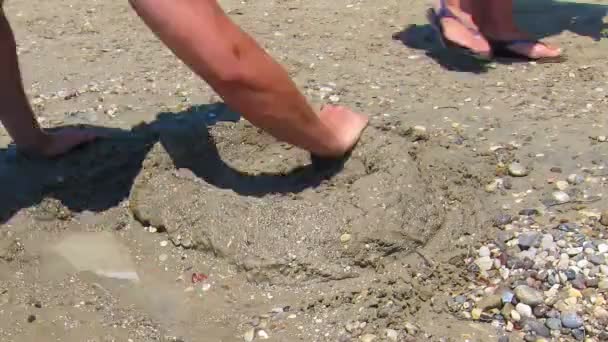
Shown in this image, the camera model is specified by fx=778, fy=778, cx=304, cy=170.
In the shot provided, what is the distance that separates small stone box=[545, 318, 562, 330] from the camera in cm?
195

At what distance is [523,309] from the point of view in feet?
6.60

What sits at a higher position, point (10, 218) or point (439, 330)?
point (439, 330)

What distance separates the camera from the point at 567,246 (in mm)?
2178

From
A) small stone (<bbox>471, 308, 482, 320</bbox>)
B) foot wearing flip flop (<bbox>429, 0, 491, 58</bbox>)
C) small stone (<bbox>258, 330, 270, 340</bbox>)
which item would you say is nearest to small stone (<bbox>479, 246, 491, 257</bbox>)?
small stone (<bbox>471, 308, 482, 320</bbox>)

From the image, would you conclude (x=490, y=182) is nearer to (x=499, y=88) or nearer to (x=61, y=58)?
(x=499, y=88)

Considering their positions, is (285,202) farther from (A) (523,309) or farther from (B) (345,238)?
(A) (523,309)

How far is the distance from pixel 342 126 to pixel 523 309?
889mm

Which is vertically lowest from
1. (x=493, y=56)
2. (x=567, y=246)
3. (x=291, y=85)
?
(x=493, y=56)

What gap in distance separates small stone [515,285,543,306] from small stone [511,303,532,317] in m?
0.01

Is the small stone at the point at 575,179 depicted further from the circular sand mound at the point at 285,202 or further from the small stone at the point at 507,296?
→ the small stone at the point at 507,296

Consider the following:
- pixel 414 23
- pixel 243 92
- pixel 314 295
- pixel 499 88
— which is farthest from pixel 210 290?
pixel 414 23

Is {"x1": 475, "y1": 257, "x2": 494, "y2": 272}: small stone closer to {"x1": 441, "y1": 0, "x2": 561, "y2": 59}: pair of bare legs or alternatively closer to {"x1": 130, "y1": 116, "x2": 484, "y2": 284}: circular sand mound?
{"x1": 130, "y1": 116, "x2": 484, "y2": 284}: circular sand mound

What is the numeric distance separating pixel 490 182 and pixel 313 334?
0.88 m

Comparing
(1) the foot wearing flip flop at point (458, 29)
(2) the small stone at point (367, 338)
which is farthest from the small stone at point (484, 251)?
(1) the foot wearing flip flop at point (458, 29)
